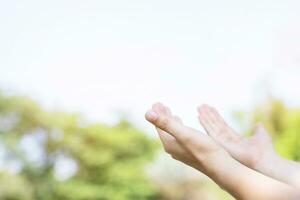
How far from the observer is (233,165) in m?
1.35

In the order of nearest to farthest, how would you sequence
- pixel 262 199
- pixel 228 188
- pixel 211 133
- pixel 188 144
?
1. pixel 262 199
2. pixel 228 188
3. pixel 188 144
4. pixel 211 133

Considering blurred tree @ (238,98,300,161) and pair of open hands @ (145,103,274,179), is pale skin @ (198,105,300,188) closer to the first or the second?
pair of open hands @ (145,103,274,179)

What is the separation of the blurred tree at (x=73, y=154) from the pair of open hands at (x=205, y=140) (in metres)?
12.3

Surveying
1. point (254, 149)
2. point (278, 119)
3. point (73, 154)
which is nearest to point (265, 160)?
point (254, 149)

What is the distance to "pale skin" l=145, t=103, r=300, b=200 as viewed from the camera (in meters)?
1.24

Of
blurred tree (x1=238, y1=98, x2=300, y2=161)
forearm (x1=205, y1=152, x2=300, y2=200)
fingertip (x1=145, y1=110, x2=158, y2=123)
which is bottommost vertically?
forearm (x1=205, y1=152, x2=300, y2=200)

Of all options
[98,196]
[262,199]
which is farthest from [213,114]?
[98,196]

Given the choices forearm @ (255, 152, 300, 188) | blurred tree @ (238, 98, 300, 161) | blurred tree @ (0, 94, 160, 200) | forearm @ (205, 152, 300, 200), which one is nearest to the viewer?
forearm @ (205, 152, 300, 200)

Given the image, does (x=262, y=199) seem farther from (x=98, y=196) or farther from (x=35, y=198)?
(x=98, y=196)

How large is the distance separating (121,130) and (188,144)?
585 inches

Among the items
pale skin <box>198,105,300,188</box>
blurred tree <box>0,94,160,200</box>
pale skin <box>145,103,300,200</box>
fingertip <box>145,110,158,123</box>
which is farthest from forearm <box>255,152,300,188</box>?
blurred tree <box>0,94,160,200</box>

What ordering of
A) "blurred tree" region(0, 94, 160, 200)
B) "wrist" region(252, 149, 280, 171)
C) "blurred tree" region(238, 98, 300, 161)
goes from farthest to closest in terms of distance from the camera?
"blurred tree" region(0, 94, 160, 200), "blurred tree" region(238, 98, 300, 161), "wrist" region(252, 149, 280, 171)

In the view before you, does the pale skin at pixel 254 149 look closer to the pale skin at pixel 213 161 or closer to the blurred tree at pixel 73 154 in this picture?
the pale skin at pixel 213 161

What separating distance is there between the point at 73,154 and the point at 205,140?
14201 mm
